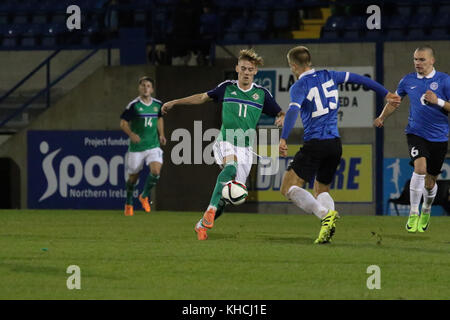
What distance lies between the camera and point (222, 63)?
18.4 meters

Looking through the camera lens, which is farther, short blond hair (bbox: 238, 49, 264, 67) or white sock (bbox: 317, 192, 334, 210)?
short blond hair (bbox: 238, 49, 264, 67)

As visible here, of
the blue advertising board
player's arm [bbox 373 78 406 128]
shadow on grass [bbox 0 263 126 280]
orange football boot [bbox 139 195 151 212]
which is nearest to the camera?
shadow on grass [bbox 0 263 126 280]

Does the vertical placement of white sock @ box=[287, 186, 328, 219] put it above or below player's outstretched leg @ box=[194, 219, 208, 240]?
above

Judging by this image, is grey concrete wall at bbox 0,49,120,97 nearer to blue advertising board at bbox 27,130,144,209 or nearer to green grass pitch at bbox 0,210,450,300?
blue advertising board at bbox 27,130,144,209

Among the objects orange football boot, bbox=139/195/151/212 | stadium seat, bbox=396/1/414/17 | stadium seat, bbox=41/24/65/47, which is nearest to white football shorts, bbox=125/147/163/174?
orange football boot, bbox=139/195/151/212

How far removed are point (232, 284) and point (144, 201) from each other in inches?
378

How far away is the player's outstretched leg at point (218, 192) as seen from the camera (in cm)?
1070

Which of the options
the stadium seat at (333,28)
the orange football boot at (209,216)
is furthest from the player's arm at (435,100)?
the stadium seat at (333,28)

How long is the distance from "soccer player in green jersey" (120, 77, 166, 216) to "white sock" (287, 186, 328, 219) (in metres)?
6.41

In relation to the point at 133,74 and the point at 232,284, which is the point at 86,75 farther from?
the point at 232,284

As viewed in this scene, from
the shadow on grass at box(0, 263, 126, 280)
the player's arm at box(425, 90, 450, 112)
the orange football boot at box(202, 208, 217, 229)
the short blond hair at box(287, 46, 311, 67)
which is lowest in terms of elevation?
the shadow on grass at box(0, 263, 126, 280)

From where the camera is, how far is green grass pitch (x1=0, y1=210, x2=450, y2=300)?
7152 millimetres

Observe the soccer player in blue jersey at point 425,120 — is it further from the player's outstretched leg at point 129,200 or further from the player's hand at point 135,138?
the player's outstretched leg at point 129,200
